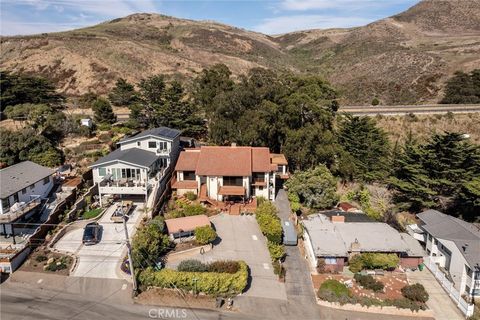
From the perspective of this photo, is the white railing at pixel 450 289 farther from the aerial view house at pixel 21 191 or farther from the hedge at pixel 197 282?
the aerial view house at pixel 21 191

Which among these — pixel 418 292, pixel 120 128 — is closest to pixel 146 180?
pixel 120 128

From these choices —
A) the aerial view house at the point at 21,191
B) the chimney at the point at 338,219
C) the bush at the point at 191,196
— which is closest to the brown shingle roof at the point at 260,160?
the bush at the point at 191,196

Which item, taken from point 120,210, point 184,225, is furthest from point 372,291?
point 120,210

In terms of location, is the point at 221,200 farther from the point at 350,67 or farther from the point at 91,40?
the point at 91,40

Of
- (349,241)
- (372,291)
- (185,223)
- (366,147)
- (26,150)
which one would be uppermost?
(26,150)

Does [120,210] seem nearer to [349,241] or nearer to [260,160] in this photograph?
[260,160]

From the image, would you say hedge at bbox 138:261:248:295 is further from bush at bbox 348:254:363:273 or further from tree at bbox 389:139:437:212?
tree at bbox 389:139:437:212

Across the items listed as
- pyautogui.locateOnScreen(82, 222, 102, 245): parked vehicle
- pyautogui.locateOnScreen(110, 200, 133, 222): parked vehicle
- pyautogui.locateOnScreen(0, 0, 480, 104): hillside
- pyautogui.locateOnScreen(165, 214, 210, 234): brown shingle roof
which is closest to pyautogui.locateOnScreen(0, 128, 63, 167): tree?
pyautogui.locateOnScreen(110, 200, 133, 222): parked vehicle
